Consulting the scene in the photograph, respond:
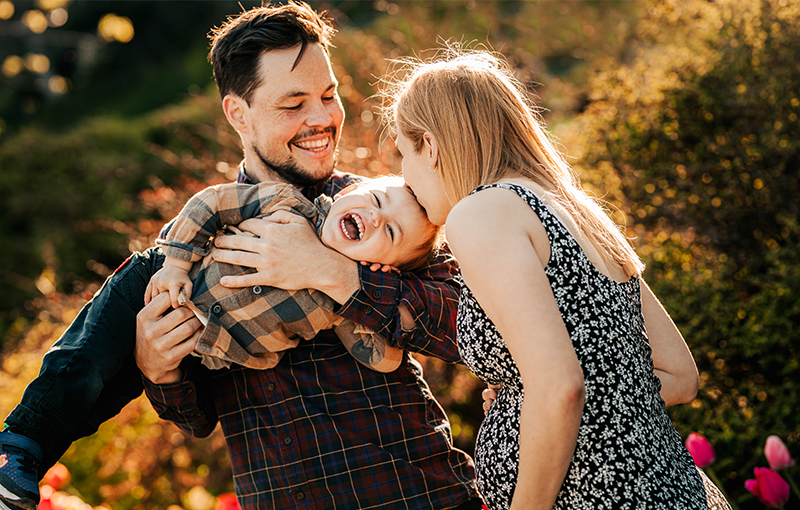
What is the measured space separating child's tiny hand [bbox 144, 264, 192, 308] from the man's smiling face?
0.61m

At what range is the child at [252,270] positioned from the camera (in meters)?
1.98

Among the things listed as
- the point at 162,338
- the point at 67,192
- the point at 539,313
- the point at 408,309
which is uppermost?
the point at 539,313

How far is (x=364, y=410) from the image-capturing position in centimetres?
205

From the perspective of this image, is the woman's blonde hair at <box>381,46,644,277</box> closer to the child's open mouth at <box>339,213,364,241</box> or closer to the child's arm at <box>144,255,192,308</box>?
the child's open mouth at <box>339,213,364,241</box>

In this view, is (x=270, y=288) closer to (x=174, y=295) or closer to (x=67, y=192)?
(x=174, y=295)

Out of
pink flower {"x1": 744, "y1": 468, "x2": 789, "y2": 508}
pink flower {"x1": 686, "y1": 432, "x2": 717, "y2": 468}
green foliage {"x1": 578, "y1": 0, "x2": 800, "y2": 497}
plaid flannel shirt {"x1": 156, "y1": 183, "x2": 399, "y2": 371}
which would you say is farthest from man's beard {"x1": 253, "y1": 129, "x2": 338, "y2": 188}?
green foliage {"x1": 578, "y1": 0, "x2": 800, "y2": 497}

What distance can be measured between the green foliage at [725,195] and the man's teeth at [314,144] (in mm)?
2109

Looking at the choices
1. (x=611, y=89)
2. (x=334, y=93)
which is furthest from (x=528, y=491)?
(x=611, y=89)

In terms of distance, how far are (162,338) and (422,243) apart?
958 mm

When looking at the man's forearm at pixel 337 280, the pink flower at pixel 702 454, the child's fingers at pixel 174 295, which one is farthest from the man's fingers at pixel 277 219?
the pink flower at pixel 702 454

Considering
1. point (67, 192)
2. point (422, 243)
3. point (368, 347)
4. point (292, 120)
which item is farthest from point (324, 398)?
point (67, 192)

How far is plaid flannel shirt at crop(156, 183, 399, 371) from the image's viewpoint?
197 cm

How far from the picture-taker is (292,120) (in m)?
2.42

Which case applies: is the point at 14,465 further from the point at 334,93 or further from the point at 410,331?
the point at 334,93
